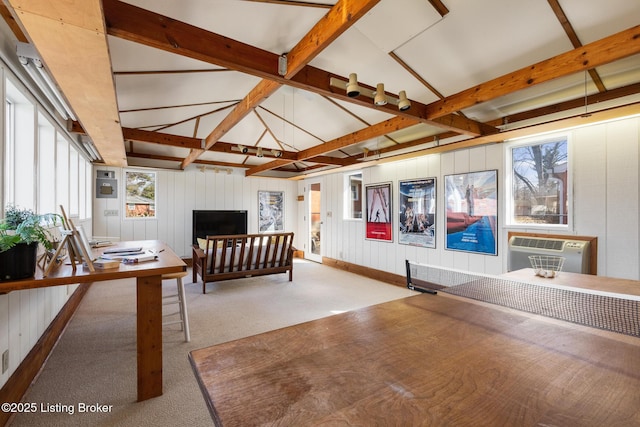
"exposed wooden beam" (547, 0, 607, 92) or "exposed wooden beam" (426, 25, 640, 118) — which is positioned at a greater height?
"exposed wooden beam" (547, 0, 607, 92)

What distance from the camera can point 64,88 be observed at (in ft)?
7.30

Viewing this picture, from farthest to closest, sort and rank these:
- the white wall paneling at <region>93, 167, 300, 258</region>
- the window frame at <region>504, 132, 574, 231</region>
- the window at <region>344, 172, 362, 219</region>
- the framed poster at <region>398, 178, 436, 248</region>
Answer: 1. the window at <region>344, 172, 362, 219</region>
2. the white wall paneling at <region>93, 167, 300, 258</region>
3. the framed poster at <region>398, 178, 436, 248</region>
4. the window frame at <region>504, 132, 574, 231</region>

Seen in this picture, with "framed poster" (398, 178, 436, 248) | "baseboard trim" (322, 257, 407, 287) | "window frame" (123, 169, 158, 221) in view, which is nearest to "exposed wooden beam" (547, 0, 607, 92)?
"framed poster" (398, 178, 436, 248)

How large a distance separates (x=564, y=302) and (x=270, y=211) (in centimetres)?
740

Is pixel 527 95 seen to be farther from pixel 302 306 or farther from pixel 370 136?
pixel 302 306

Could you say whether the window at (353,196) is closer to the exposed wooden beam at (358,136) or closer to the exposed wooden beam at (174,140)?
the exposed wooden beam at (174,140)

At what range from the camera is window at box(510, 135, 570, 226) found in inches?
140

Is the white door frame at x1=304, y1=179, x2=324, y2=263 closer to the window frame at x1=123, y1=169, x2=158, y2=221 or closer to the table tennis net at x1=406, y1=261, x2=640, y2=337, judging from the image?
the window frame at x1=123, y1=169, x2=158, y2=221

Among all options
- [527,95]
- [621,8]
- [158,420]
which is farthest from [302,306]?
[621,8]

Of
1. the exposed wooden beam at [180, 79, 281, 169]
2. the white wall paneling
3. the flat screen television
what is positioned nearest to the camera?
the exposed wooden beam at [180, 79, 281, 169]

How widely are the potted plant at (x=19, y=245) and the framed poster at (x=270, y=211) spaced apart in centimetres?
652

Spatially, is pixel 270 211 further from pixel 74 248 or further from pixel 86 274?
pixel 86 274

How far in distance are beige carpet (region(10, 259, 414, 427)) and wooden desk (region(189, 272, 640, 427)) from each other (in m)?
0.13

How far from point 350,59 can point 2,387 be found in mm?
3622
